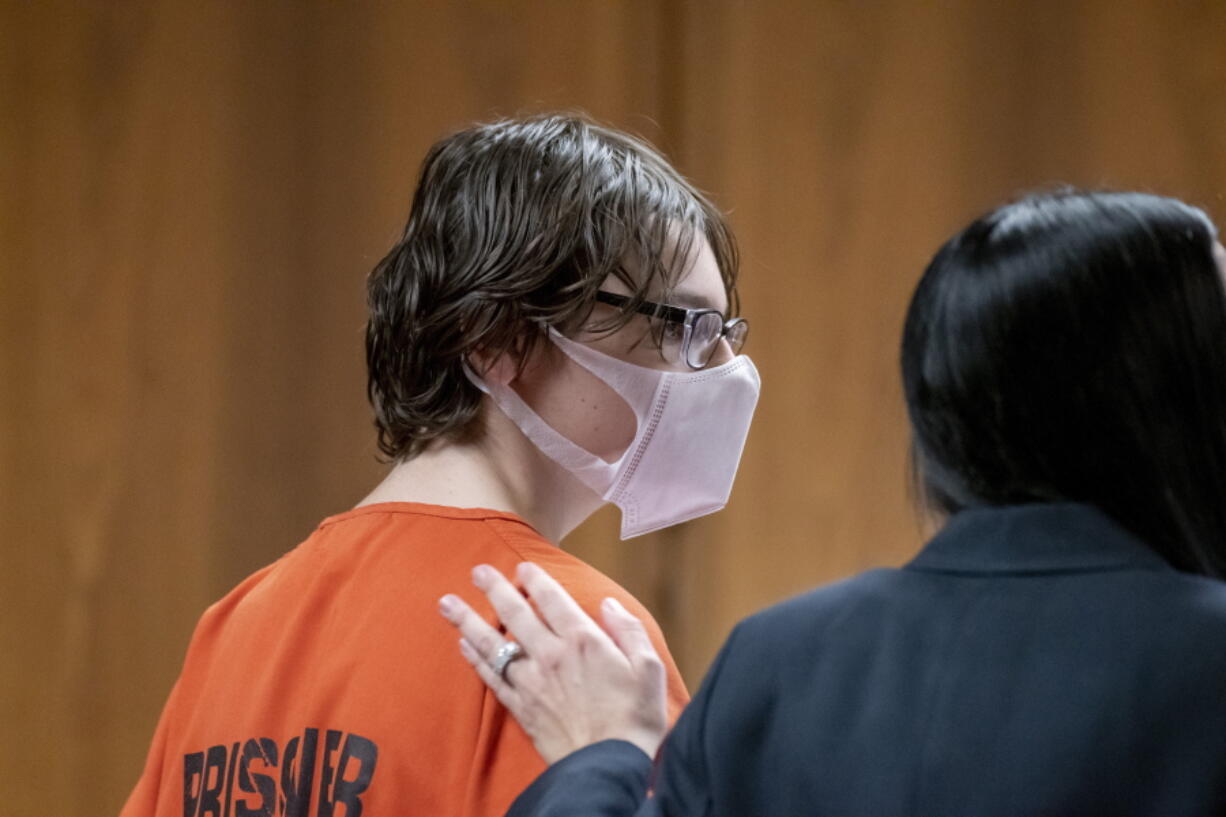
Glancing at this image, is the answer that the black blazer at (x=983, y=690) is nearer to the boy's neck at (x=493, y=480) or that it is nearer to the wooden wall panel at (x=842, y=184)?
the boy's neck at (x=493, y=480)

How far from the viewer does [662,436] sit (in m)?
1.47

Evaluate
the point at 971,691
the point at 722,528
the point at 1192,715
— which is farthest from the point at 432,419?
the point at 722,528

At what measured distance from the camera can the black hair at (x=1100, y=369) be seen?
849 mm

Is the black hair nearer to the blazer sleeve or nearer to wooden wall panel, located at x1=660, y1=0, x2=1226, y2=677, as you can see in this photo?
the blazer sleeve

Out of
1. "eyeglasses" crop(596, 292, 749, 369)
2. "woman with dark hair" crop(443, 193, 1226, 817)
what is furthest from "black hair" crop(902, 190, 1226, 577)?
"eyeglasses" crop(596, 292, 749, 369)

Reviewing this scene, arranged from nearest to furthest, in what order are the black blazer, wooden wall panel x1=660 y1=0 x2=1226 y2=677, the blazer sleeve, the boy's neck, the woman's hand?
the black blazer < the blazer sleeve < the woman's hand < the boy's neck < wooden wall panel x1=660 y1=0 x2=1226 y2=677

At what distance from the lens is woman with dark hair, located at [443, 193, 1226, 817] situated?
2.62ft

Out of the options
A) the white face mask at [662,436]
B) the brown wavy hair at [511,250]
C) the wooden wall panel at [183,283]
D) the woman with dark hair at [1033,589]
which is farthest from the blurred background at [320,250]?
the woman with dark hair at [1033,589]

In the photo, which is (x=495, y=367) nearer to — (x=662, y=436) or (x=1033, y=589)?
(x=662, y=436)

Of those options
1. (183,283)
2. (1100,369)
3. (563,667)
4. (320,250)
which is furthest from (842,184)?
(1100,369)

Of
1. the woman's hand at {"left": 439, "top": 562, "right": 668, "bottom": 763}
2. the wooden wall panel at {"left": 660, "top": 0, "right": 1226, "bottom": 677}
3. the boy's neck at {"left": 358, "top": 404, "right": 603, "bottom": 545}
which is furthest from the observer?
the wooden wall panel at {"left": 660, "top": 0, "right": 1226, "bottom": 677}

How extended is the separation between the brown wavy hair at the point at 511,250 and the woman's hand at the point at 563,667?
0.87 feet

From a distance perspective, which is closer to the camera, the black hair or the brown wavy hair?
the black hair

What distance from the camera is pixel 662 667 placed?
→ 3.86 ft
